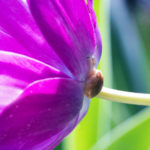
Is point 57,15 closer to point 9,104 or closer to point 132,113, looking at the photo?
point 9,104

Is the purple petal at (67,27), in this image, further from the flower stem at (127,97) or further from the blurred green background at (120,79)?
the blurred green background at (120,79)

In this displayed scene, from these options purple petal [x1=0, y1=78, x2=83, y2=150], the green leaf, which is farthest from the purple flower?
the green leaf

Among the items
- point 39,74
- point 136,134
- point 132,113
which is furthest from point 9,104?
point 132,113

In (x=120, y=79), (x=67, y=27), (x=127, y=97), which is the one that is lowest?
(x=120, y=79)

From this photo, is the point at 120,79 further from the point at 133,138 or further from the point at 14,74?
the point at 14,74

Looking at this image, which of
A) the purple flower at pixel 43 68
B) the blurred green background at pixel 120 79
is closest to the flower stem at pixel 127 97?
the purple flower at pixel 43 68

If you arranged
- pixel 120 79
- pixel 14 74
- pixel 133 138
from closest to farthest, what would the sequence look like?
pixel 14 74 < pixel 133 138 < pixel 120 79

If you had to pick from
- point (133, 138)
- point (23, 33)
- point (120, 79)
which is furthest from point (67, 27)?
point (120, 79)
